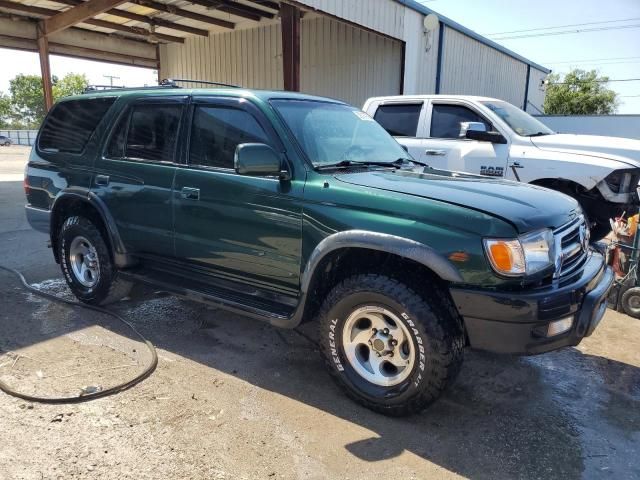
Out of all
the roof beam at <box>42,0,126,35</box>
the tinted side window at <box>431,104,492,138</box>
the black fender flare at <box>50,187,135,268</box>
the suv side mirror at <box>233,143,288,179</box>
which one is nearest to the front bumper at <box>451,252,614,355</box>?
the suv side mirror at <box>233,143,288,179</box>

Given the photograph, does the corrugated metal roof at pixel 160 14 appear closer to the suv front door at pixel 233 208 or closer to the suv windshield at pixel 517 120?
the suv windshield at pixel 517 120

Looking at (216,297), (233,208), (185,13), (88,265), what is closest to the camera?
(233,208)

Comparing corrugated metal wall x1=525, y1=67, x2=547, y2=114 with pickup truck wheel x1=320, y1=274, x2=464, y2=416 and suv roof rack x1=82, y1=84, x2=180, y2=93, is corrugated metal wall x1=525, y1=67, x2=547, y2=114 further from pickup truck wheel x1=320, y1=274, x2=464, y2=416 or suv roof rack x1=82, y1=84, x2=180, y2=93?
pickup truck wheel x1=320, y1=274, x2=464, y2=416

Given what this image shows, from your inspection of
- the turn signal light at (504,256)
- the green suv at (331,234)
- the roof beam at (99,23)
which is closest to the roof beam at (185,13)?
the roof beam at (99,23)

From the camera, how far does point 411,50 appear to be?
12227 mm

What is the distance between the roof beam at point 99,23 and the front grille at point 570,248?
45.6 ft

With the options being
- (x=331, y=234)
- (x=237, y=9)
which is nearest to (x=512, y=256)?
(x=331, y=234)

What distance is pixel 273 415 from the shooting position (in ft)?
10.0

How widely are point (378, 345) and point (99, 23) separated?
14.5m

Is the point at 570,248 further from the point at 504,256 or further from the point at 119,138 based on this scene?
the point at 119,138

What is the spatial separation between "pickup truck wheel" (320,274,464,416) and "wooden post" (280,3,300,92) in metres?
8.00

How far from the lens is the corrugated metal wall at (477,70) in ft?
45.9

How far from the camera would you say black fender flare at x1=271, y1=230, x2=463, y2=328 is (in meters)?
2.71

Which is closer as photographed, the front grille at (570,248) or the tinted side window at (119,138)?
the front grille at (570,248)
